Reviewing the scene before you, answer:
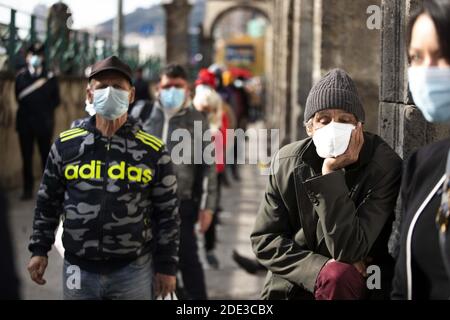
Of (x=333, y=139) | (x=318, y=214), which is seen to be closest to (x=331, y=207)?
(x=318, y=214)

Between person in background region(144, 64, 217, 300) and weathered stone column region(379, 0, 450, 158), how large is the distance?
1.57 metres

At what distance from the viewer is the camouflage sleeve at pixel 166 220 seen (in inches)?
157

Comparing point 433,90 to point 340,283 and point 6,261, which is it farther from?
point 6,261

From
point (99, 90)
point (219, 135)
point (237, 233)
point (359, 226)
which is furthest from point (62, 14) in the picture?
point (359, 226)

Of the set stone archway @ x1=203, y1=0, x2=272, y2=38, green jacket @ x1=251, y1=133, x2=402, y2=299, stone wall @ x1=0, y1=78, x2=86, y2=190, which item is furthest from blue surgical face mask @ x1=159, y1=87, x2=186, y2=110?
stone archway @ x1=203, y1=0, x2=272, y2=38

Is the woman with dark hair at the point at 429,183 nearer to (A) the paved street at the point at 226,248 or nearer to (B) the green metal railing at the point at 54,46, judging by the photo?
(A) the paved street at the point at 226,248

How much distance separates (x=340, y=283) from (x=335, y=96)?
2.02ft

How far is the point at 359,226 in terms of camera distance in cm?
301

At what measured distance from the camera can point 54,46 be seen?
15539 mm

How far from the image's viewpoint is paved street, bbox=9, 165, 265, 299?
6805 millimetres
